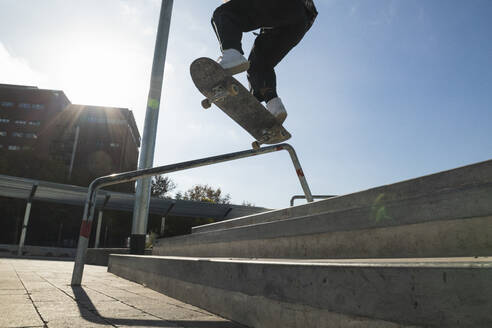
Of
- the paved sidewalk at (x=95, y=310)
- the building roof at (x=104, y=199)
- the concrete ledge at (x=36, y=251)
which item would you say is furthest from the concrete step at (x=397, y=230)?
the concrete ledge at (x=36, y=251)

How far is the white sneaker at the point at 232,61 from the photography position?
Result: 2795 mm

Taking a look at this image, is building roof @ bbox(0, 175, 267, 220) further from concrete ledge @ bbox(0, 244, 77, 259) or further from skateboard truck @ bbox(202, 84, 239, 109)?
skateboard truck @ bbox(202, 84, 239, 109)

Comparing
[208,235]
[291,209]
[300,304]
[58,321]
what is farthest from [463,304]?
[208,235]

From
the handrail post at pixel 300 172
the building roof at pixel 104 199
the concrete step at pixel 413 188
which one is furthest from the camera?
the building roof at pixel 104 199

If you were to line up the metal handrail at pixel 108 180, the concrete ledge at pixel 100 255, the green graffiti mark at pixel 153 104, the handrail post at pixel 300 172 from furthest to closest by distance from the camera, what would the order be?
the concrete ledge at pixel 100 255
the green graffiti mark at pixel 153 104
the handrail post at pixel 300 172
the metal handrail at pixel 108 180

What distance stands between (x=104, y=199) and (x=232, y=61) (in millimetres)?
14581

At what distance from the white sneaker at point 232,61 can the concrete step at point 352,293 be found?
5.48 feet

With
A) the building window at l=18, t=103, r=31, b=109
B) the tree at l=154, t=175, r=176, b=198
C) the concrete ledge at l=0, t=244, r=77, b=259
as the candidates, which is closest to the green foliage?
the tree at l=154, t=175, r=176, b=198

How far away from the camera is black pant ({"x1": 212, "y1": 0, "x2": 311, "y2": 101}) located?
9.32 ft

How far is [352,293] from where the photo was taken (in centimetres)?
108

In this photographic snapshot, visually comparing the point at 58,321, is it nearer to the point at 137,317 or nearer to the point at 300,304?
the point at 137,317

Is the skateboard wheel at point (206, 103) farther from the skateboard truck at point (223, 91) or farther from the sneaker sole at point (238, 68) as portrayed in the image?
the sneaker sole at point (238, 68)

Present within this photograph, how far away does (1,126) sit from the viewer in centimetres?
5138

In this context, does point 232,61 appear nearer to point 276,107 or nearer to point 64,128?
point 276,107
